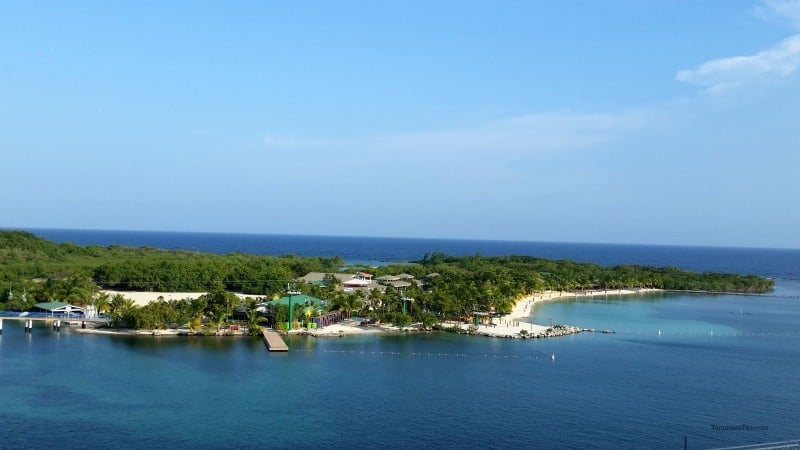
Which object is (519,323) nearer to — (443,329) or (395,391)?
(443,329)

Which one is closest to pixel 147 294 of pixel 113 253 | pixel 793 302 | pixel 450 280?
pixel 450 280

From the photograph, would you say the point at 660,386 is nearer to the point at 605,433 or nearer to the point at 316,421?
the point at 605,433

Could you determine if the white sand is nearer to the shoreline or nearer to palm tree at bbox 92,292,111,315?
the shoreline

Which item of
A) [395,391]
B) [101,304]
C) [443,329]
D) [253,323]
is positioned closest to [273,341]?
[253,323]

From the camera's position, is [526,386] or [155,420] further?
[526,386]

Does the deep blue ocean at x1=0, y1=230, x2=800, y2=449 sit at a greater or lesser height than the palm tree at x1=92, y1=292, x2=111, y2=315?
lesser

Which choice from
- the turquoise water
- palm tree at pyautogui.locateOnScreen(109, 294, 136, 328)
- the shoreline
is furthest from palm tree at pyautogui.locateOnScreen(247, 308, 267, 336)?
palm tree at pyautogui.locateOnScreen(109, 294, 136, 328)

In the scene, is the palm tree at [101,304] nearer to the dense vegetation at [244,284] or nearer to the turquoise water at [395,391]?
the dense vegetation at [244,284]
